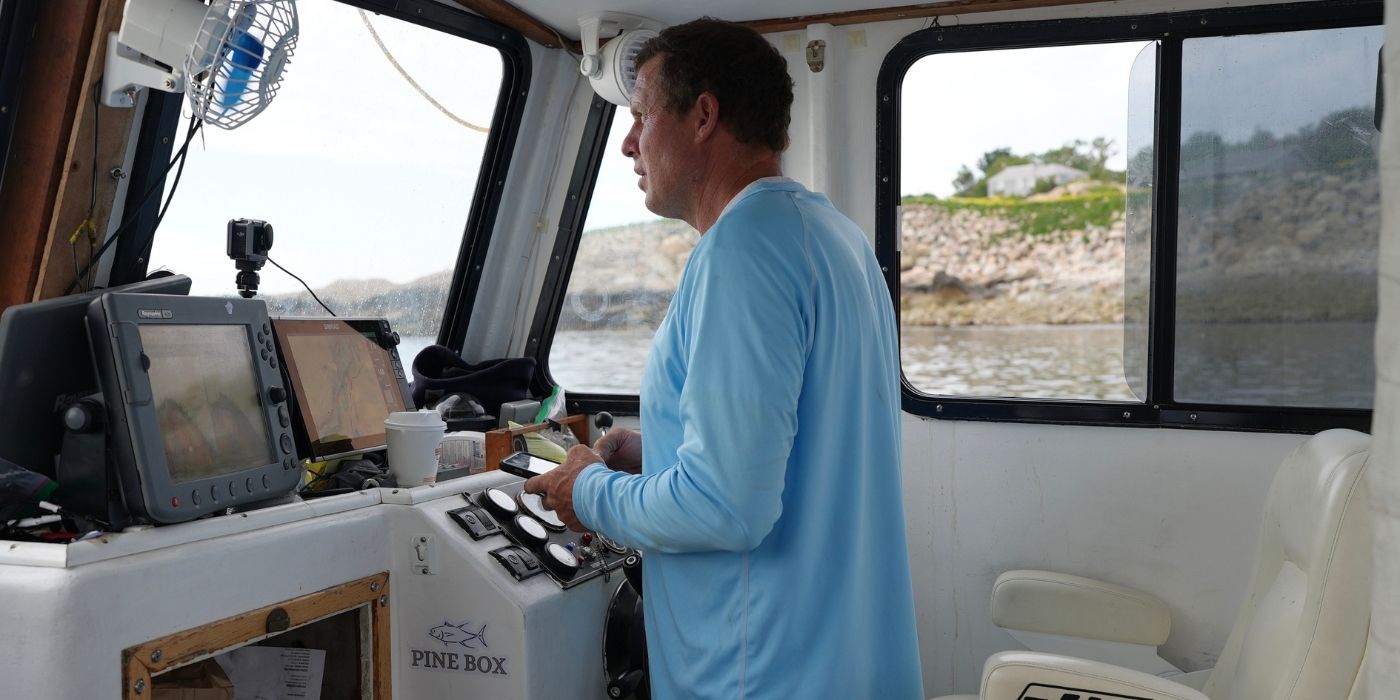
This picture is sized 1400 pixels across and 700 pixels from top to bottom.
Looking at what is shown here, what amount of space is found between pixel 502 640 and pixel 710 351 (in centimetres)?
76

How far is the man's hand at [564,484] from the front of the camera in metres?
1.53

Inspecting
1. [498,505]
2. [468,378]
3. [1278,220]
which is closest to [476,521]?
[498,505]

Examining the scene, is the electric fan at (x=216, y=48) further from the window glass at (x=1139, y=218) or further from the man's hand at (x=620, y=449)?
the window glass at (x=1139, y=218)

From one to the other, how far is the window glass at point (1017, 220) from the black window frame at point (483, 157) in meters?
1.17

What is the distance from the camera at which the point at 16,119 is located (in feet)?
5.98

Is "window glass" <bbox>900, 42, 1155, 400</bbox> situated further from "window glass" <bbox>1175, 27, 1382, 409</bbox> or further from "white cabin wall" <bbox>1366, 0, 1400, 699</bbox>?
"white cabin wall" <bbox>1366, 0, 1400, 699</bbox>

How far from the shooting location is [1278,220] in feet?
8.95

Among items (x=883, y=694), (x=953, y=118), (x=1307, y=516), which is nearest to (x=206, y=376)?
(x=883, y=694)

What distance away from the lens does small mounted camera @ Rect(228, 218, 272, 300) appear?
2021mm

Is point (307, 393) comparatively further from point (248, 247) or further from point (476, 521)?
point (476, 521)

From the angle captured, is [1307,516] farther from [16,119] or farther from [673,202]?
[16,119]

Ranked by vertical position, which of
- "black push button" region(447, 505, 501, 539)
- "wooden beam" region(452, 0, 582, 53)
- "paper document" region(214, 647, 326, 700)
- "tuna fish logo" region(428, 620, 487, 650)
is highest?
"wooden beam" region(452, 0, 582, 53)

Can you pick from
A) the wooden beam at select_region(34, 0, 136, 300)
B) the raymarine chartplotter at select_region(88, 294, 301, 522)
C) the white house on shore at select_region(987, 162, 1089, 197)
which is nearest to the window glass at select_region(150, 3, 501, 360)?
the wooden beam at select_region(34, 0, 136, 300)

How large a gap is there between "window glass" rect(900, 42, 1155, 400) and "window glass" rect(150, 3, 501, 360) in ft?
4.38
